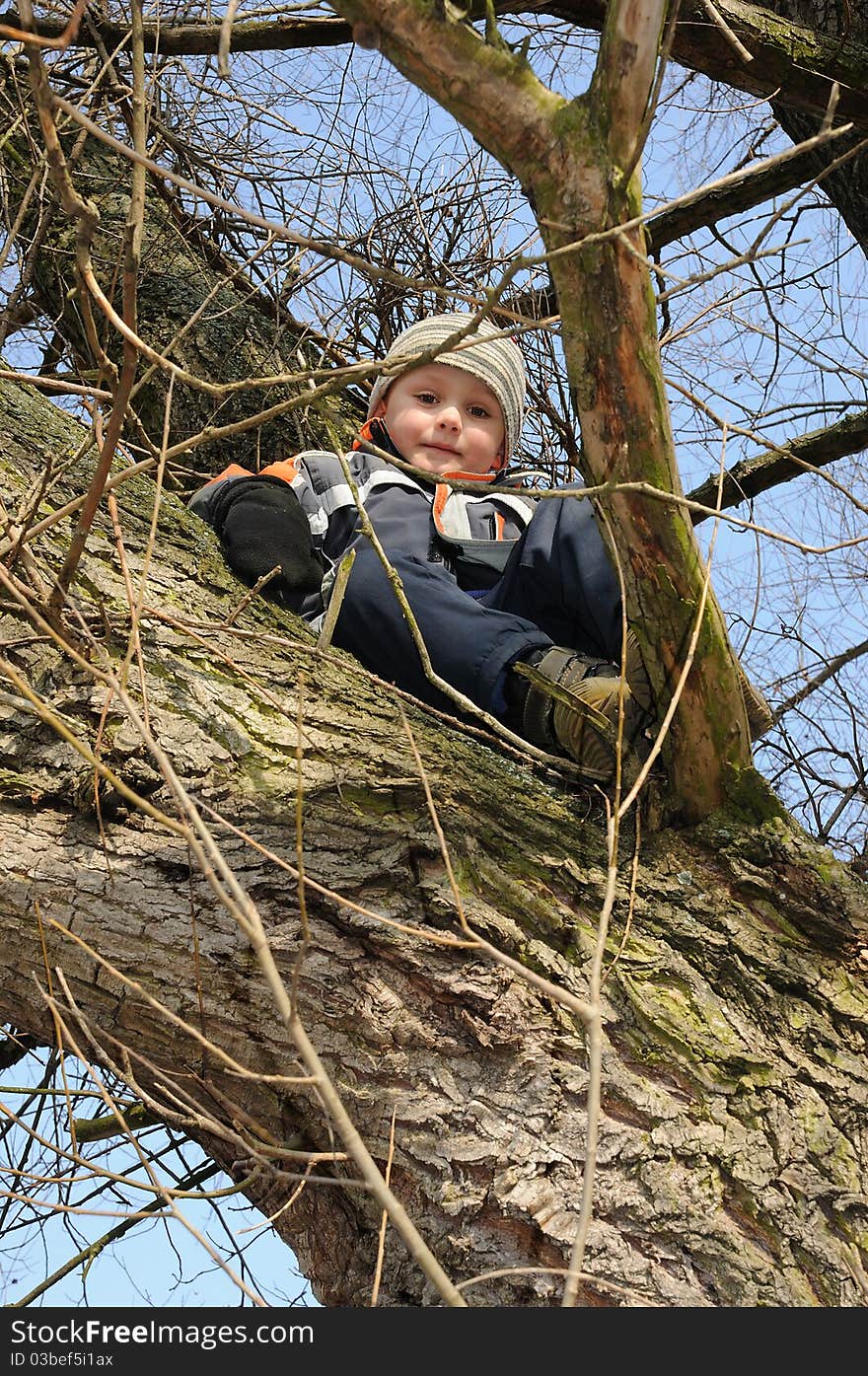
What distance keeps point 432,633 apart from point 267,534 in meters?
0.35

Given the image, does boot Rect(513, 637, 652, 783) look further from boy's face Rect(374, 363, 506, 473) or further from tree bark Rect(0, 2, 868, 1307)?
boy's face Rect(374, 363, 506, 473)

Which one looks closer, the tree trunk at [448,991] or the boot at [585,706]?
the tree trunk at [448,991]

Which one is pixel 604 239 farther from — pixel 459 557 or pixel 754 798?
pixel 459 557

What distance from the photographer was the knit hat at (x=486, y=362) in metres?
2.85

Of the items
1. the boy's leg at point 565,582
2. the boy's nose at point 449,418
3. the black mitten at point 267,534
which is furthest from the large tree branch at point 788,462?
the black mitten at point 267,534

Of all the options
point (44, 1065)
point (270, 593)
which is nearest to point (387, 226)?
point (270, 593)

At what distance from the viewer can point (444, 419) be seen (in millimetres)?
2863

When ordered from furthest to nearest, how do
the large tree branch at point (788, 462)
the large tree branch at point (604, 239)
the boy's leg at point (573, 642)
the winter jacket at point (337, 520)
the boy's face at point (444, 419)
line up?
the boy's face at point (444, 419)
the large tree branch at point (788, 462)
the winter jacket at point (337, 520)
the boy's leg at point (573, 642)
the large tree branch at point (604, 239)

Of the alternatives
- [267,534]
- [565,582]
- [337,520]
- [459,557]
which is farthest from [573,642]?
[267,534]

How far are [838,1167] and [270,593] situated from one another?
1.38 meters

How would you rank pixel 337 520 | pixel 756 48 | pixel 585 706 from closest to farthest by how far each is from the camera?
pixel 585 706
pixel 756 48
pixel 337 520

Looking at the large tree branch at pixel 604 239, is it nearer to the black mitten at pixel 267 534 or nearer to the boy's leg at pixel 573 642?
the boy's leg at pixel 573 642

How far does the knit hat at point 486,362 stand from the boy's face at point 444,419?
3 centimetres

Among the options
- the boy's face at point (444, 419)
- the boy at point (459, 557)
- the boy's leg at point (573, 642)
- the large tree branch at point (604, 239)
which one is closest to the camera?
the large tree branch at point (604, 239)
